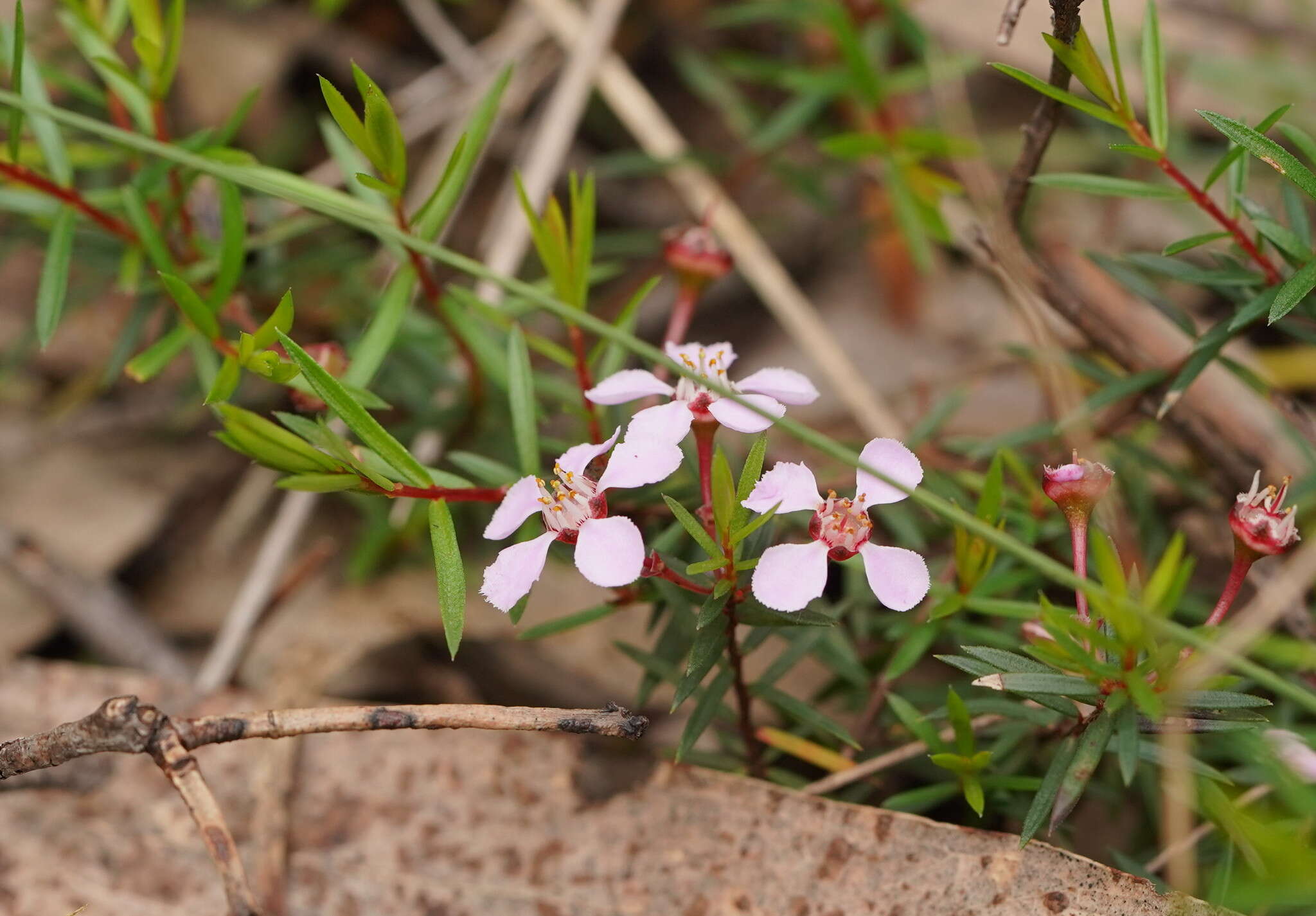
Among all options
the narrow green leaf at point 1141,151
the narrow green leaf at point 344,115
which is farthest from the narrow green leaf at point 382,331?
the narrow green leaf at point 1141,151

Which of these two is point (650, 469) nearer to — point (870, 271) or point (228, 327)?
point (228, 327)

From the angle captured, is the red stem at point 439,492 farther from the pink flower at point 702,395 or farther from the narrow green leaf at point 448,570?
the pink flower at point 702,395

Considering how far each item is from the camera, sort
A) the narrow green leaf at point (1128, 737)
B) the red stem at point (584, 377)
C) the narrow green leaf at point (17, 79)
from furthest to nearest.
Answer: the red stem at point (584, 377) → the narrow green leaf at point (17, 79) → the narrow green leaf at point (1128, 737)

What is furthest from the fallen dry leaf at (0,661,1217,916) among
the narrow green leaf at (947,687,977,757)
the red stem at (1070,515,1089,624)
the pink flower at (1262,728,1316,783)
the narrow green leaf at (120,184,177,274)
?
the narrow green leaf at (120,184,177,274)

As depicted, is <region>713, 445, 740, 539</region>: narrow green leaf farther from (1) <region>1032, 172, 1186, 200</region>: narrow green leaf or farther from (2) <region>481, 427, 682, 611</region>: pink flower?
(1) <region>1032, 172, 1186, 200</region>: narrow green leaf

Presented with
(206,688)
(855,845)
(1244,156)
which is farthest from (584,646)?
(1244,156)

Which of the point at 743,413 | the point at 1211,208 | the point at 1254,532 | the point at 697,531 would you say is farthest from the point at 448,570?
Answer: the point at 1211,208
